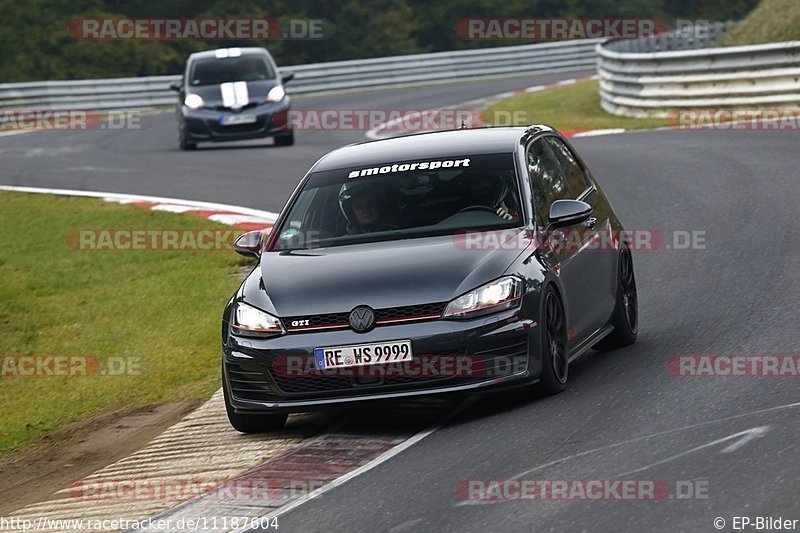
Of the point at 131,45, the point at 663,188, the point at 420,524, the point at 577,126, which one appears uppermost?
the point at 420,524

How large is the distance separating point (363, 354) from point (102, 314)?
233 inches

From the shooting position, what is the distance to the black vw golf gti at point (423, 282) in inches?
327

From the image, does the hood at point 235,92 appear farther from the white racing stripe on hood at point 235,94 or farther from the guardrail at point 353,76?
the guardrail at point 353,76

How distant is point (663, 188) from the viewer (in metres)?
17.3

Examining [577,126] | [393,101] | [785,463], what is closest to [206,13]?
[393,101]

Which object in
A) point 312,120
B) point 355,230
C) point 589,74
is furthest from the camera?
point 589,74

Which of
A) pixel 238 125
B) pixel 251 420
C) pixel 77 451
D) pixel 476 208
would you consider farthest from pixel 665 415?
pixel 238 125

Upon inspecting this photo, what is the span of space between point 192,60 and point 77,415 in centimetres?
1826

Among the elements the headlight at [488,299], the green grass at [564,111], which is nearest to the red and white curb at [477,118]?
the green grass at [564,111]

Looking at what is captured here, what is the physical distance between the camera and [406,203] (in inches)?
372

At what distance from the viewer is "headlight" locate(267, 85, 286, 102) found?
26406mm

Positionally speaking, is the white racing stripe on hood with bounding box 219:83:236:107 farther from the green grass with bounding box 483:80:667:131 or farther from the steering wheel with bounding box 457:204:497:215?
the steering wheel with bounding box 457:204:497:215

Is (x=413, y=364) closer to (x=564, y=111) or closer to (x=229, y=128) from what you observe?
(x=229, y=128)

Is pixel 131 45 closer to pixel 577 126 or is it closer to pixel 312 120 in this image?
pixel 312 120
